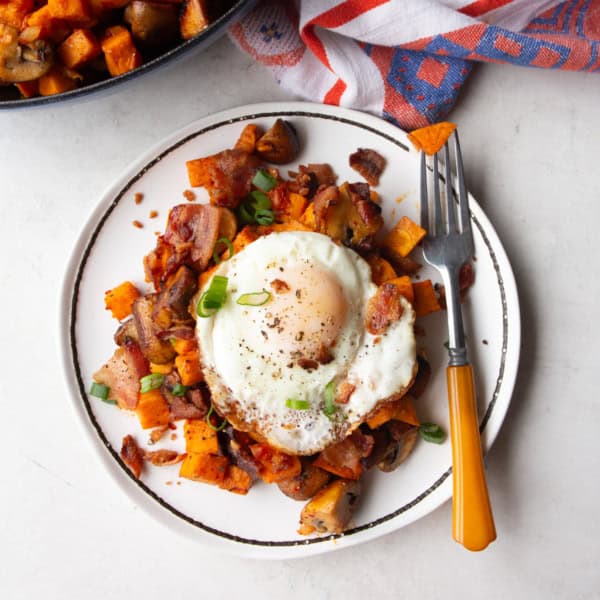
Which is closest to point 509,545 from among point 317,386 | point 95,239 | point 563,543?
point 563,543

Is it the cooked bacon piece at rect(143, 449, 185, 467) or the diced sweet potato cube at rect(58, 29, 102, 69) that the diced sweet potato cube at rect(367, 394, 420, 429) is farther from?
the diced sweet potato cube at rect(58, 29, 102, 69)

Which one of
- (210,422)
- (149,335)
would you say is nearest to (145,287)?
(149,335)

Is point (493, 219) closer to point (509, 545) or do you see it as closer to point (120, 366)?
point (509, 545)

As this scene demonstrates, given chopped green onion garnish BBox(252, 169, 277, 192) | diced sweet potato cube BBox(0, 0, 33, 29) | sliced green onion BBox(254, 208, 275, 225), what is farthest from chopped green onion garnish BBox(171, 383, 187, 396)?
diced sweet potato cube BBox(0, 0, 33, 29)

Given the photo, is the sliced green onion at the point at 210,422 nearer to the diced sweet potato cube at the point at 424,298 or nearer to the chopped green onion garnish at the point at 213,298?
the chopped green onion garnish at the point at 213,298

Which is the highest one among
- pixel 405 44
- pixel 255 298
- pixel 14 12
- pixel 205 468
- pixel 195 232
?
pixel 14 12

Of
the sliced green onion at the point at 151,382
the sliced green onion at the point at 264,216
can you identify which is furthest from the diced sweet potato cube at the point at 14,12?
the sliced green onion at the point at 151,382

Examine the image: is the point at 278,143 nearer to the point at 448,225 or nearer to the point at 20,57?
the point at 448,225
